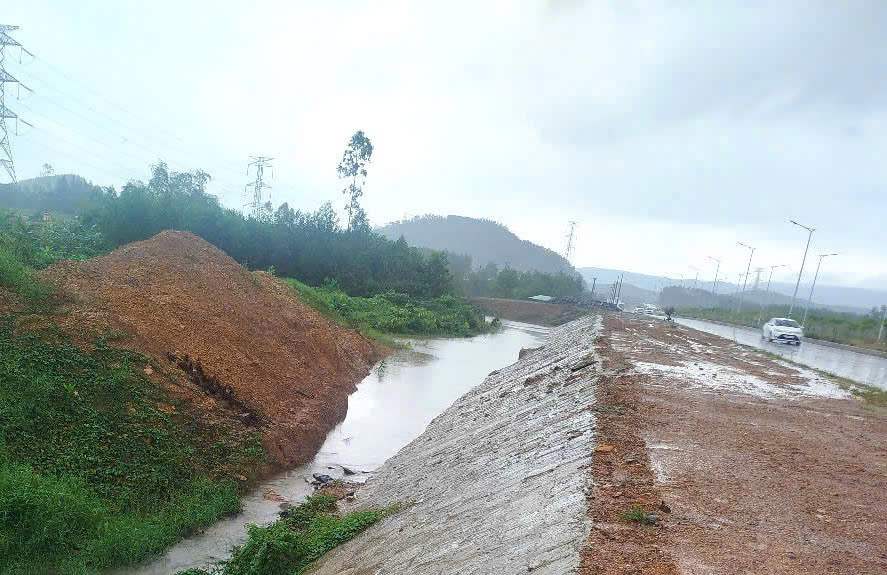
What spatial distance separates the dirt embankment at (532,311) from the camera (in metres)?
66.1

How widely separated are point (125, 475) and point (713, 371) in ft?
51.9

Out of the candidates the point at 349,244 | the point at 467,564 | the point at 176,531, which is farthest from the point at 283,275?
the point at 467,564

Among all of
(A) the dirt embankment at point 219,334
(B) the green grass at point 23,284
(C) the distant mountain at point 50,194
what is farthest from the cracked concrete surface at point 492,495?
(C) the distant mountain at point 50,194

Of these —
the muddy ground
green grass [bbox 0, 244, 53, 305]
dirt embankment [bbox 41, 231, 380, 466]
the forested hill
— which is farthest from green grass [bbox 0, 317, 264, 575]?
the forested hill

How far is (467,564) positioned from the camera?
539 cm

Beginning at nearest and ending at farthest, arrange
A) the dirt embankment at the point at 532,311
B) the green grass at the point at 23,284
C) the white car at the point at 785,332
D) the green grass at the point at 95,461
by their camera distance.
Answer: the green grass at the point at 95,461 → the green grass at the point at 23,284 → the white car at the point at 785,332 → the dirt embankment at the point at 532,311

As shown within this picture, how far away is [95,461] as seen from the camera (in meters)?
9.50

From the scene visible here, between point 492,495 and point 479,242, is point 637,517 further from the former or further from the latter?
point 479,242

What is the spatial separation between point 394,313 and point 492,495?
37.0 metres

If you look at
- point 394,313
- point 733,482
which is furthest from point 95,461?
point 394,313

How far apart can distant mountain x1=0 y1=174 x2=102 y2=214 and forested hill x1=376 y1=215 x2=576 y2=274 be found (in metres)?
107

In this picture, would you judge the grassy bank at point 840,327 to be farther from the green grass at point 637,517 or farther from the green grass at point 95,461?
the green grass at point 95,461

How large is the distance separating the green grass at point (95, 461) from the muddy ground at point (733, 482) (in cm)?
716

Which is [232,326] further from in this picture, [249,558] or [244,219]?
[244,219]
